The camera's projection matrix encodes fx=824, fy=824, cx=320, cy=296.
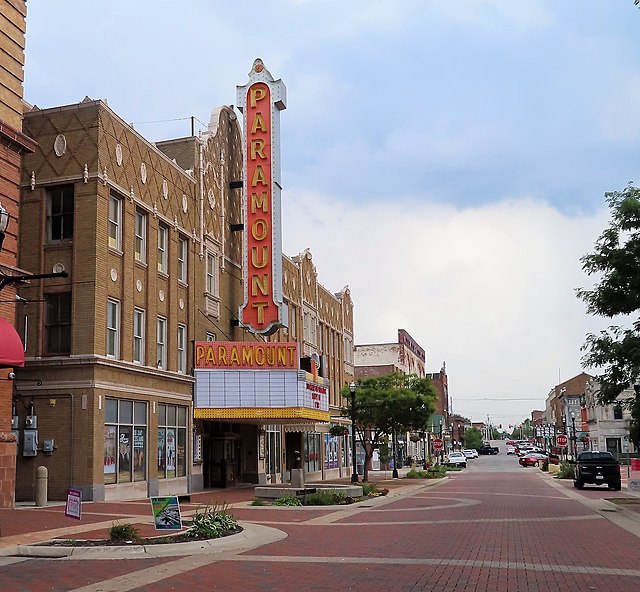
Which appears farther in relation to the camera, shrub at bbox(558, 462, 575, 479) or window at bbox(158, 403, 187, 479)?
shrub at bbox(558, 462, 575, 479)

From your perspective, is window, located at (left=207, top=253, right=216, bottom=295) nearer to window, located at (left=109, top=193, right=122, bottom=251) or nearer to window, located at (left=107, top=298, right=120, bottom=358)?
window, located at (left=109, top=193, right=122, bottom=251)

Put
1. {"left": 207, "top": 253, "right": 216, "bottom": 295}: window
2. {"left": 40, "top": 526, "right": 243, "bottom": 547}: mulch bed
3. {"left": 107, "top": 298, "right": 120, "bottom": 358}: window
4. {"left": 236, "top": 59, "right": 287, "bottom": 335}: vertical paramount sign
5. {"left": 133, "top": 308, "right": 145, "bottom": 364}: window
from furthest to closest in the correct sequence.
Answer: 1. {"left": 236, "top": 59, "right": 287, "bottom": 335}: vertical paramount sign
2. {"left": 207, "top": 253, "right": 216, "bottom": 295}: window
3. {"left": 133, "top": 308, "right": 145, "bottom": 364}: window
4. {"left": 107, "top": 298, "right": 120, "bottom": 358}: window
5. {"left": 40, "top": 526, "right": 243, "bottom": 547}: mulch bed

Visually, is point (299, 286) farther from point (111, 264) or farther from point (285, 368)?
point (111, 264)

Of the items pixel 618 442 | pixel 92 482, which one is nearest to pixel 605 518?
pixel 92 482

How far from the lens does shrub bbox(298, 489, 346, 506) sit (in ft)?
86.2

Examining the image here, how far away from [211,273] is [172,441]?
8.29m

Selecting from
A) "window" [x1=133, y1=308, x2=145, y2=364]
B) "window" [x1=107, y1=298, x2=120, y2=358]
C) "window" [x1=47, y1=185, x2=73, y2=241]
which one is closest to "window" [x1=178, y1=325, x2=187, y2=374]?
"window" [x1=133, y1=308, x2=145, y2=364]

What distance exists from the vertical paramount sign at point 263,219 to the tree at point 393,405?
37.9 ft

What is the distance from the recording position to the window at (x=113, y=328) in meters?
28.6

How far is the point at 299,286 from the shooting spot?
50.8 m

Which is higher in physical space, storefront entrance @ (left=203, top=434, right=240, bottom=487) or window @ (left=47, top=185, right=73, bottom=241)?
window @ (left=47, top=185, right=73, bottom=241)

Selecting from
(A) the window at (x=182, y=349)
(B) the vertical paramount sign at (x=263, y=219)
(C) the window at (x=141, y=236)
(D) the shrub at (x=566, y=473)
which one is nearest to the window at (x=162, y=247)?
(C) the window at (x=141, y=236)

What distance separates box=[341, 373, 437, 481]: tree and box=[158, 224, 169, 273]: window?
17.4 m

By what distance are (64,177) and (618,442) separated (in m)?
86.5
